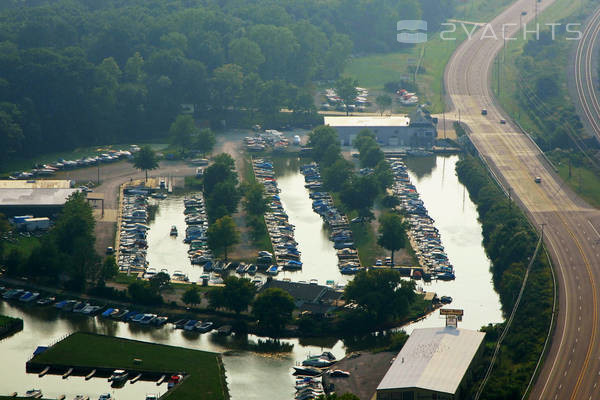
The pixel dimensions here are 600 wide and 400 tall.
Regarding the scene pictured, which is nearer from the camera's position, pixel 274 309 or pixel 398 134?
pixel 274 309

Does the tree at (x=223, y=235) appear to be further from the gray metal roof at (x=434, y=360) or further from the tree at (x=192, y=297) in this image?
the gray metal roof at (x=434, y=360)

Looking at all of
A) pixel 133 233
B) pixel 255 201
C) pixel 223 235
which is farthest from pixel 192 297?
pixel 255 201

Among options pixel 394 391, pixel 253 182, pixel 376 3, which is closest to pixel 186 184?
pixel 253 182

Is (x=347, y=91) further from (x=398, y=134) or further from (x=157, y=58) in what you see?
(x=157, y=58)

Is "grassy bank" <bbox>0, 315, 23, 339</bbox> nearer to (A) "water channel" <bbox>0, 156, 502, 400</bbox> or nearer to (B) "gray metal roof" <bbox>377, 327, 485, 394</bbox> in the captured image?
(A) "water channel" <bbox>0, 156, 502, 400</bbox>

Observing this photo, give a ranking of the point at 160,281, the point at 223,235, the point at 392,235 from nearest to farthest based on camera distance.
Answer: the point at 160,281, the point at 392,235, the point at 223,235

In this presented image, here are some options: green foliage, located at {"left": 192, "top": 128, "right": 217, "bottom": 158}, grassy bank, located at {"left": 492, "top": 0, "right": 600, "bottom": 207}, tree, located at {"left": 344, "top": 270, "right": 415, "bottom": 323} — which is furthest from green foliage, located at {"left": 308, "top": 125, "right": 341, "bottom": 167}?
tree, located at {"left": 344, "top": 270, "right": 415, "bottom": 323}
